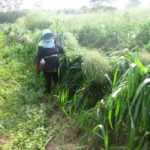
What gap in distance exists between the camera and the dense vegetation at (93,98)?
1449 millimetres

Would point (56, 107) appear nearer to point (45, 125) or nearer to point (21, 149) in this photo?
point (45, 125)

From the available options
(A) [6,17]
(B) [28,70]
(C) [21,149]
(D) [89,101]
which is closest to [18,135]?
(C) [21,149]

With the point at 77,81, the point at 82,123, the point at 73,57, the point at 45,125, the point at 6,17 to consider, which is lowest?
the point at 45,125

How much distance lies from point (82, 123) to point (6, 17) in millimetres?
30389

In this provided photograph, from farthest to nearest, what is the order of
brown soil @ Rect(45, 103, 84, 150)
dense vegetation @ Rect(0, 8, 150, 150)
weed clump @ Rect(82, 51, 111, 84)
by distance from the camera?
1. weed clump @ Rect(82, 51, 111, 84)
2. brown soil @ Rect(45, 103, 84, 150)
3. dense vegetation @ Rect(0, 8, 150, 150)

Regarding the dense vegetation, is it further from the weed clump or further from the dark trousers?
the dark trousers

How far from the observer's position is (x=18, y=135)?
2.00m

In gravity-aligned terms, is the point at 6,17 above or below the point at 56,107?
above

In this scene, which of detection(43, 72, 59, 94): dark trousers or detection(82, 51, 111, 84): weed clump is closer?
detection(82, 51, 111, 84): weed clump

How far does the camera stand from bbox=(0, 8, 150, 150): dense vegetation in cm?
145

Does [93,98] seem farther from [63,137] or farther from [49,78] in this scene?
[49,78]

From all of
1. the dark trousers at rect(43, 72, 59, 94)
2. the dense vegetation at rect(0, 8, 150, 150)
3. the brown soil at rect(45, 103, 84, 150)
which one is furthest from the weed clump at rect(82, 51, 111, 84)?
the dark trousers at rect(43, 72, 59, 94)

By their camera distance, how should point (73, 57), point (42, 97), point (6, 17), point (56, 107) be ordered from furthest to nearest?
point (6, 17) < point (42, 97) < point (73, 57) < point (56, 107)

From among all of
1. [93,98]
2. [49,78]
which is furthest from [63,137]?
[49,78]
